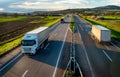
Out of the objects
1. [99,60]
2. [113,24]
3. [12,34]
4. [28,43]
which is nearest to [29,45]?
[28,43]

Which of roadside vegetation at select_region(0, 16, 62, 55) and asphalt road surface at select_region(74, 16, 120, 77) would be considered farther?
roadside vegetation at select_region(0, 16, 62, 55)

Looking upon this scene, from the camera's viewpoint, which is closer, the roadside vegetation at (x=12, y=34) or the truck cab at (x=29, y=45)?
the truck cab at (x=29, y=45)

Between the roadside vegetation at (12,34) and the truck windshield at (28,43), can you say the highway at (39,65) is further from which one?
the roadside vegetation at (12,34)

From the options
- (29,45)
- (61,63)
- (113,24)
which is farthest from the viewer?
(113,24)

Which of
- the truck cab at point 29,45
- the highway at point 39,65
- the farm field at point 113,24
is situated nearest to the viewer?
the highway at point 39,65

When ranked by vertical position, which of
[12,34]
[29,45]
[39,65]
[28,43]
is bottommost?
[12,34]

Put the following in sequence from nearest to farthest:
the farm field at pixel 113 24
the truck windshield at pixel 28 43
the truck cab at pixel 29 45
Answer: the truck cab at pixel 29 45, the truck windshield at pixel 28 43, the farm field at pixel 113 24

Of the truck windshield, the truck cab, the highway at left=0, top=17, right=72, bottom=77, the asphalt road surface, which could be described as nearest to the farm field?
the asphalt road surface

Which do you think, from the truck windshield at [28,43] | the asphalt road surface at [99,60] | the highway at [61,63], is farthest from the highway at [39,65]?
the asphalt road surface at [99,60]

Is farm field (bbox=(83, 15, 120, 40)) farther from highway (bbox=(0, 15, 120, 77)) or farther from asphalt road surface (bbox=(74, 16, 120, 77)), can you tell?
highway (bbox=(0, 15, 120, 77))

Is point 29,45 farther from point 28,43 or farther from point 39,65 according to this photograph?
point 39,65

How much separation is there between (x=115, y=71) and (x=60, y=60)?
288 inches

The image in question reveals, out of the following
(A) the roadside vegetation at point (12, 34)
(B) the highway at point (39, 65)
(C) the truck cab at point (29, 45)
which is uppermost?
(C) the truck cab at point (29, 45)

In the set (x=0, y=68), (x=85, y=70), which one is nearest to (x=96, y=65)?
(x=85, y=70)
